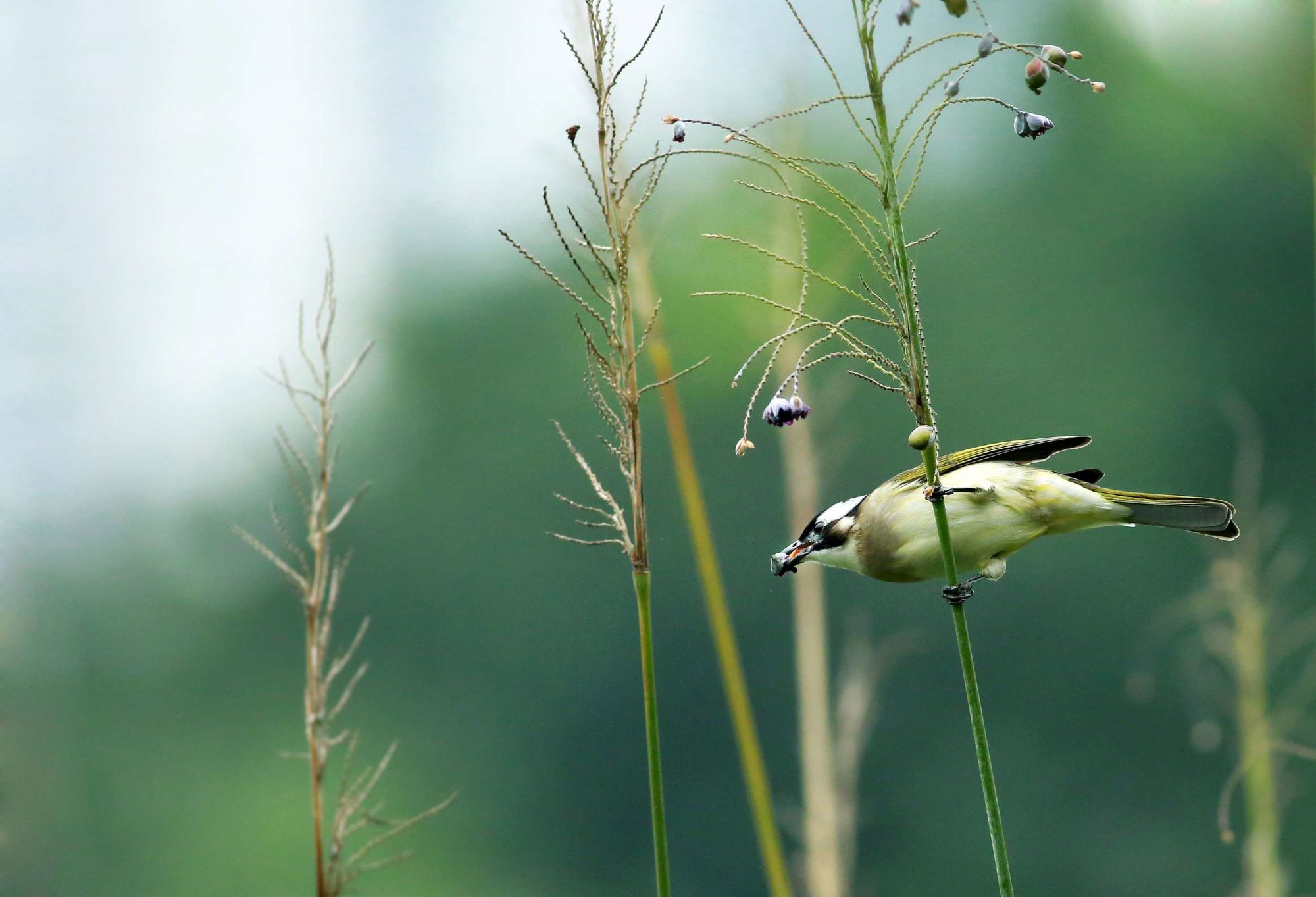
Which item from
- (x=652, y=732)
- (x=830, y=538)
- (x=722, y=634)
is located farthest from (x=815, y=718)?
(x=652, y=732)

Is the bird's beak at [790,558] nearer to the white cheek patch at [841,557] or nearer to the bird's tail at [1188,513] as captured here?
the white cheek patch at [841,557]

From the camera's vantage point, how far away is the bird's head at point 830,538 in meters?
1.06

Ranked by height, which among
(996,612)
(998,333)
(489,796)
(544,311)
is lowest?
(489,796)

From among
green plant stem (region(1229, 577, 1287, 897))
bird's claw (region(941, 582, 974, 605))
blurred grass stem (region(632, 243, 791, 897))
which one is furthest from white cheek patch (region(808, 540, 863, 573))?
green plant stem (region(1229, 577, 1287, 897))

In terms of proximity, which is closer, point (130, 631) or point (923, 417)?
point (923, 417)

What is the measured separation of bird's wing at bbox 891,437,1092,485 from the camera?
0.92 meters

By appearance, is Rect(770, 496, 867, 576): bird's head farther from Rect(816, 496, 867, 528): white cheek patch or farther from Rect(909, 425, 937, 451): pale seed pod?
Rect(909, 425, 937, 451): pale seed pod

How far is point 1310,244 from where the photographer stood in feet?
38.7

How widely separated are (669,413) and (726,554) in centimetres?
820

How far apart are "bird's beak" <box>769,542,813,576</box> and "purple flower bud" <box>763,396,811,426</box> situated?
0.80 ft

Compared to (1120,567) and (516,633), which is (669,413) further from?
(1120,567)

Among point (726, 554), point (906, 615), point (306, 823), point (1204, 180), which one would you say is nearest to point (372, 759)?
point (306, 823)

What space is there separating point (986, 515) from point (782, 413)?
380mm

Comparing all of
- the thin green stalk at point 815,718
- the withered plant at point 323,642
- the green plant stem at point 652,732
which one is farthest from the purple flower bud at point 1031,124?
the thin green stalk at point 815,718
